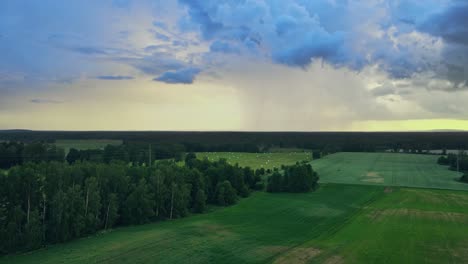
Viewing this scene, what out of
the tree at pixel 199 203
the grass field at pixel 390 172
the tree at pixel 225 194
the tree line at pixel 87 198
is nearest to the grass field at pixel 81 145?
the tree at pixel 225 194

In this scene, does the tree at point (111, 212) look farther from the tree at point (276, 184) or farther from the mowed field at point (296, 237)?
the tree at point (276, 184)

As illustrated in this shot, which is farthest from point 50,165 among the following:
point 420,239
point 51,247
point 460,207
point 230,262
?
point 460,207

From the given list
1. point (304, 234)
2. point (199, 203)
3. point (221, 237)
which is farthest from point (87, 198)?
point (304, 234)

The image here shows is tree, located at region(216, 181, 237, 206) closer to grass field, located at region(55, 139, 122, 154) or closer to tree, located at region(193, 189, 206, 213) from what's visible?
tree, located at region(193, 189, 206, 213)

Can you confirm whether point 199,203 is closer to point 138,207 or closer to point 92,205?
point 138,207

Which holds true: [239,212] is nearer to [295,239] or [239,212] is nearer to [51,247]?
[295,239]
